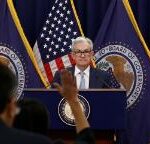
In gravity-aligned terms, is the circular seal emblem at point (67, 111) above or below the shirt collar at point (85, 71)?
below

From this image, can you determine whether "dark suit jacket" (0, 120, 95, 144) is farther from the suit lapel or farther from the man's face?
the man's face

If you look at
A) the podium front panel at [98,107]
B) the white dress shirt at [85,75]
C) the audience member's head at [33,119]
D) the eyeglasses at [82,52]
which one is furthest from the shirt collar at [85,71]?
the audience member's head at [33,119]

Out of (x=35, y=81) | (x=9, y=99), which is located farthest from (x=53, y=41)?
(x=9, y=99)

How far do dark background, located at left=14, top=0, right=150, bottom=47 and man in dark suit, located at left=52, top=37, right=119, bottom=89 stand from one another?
1.62 m

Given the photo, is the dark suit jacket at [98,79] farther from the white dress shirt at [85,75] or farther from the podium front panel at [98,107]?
the podium front panel at [98,107]

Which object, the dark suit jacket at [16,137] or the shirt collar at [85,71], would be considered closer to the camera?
the dark suit jacket at [16,137]

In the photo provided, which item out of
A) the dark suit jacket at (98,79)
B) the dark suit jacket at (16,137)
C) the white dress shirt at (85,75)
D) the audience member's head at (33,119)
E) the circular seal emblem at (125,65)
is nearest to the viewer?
the dark suit jacket at (16,137)

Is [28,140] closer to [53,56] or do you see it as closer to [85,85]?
[85,85]

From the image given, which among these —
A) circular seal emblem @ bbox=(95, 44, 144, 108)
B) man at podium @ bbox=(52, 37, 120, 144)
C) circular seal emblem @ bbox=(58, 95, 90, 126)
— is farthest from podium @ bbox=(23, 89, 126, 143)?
circular seal emblem @ bbox=(95, 44, 144, 108)

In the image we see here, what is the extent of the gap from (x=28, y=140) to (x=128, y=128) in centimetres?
480

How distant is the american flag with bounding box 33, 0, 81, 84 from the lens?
20.6ft

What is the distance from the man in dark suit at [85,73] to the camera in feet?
15.2

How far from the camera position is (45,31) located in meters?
6.38

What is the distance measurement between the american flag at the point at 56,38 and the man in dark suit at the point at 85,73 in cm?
133
